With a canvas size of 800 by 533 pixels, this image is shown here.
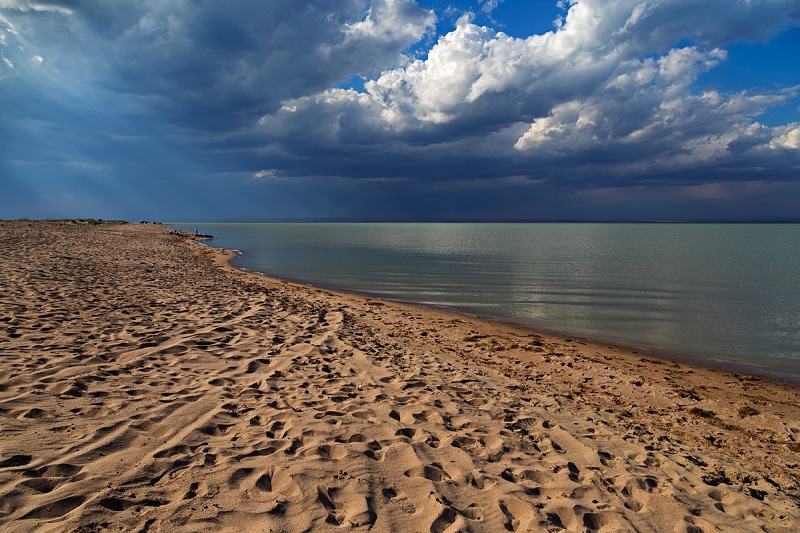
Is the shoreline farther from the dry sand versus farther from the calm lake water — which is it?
the dry sand

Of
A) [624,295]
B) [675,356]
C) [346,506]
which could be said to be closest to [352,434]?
[346,506]

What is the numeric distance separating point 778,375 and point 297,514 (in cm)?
1378

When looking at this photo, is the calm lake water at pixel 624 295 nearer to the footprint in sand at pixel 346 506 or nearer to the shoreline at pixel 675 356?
the shoreline at pixel 675 356

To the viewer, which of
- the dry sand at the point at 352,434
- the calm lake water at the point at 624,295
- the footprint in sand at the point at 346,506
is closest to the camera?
the footprint in sand at the point at 346,506

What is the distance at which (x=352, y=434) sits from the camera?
235 inches

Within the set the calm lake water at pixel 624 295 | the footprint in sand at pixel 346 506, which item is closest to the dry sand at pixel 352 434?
the footprint in sand at pixel 346 506

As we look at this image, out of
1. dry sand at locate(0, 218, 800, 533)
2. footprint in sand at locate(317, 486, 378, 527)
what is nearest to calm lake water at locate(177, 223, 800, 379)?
dry sand at locate(0, 218, 800, 533)

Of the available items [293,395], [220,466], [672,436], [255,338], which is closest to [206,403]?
[293,395]

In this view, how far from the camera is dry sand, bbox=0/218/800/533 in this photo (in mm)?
4293

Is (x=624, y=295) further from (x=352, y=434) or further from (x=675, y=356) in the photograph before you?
(x=352, y=434)

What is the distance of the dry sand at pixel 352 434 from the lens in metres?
4.29

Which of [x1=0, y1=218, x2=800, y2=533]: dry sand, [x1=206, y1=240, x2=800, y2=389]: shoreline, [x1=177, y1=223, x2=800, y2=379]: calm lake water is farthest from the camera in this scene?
[x1=177, y1=223, x2=800, y2=379]: calm lake water

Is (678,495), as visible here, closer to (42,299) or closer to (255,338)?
(255,338)

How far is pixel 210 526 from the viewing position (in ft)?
12.6
